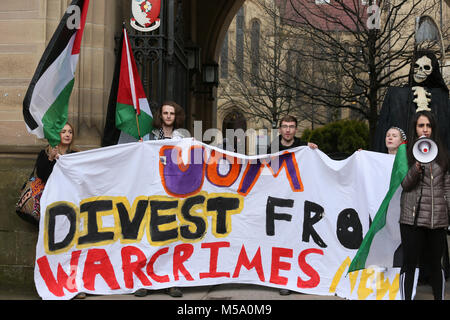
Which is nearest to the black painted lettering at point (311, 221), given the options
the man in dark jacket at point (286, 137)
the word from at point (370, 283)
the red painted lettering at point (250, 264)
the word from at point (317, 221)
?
the word from at point (317, 221)

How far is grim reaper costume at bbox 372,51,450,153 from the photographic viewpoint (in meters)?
5.82

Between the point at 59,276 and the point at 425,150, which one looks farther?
the point at 59,276

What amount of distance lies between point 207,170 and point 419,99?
2.49m

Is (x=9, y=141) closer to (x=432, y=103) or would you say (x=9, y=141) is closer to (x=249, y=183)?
(x=249, y=183)

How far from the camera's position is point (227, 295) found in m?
5.08

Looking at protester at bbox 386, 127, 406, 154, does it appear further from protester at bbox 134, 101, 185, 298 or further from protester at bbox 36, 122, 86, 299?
protester at bbox 36, 122, 86, 299

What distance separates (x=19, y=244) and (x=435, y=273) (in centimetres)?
413

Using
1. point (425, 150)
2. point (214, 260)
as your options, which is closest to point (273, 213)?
point (214, 260)

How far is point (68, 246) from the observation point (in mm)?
5250

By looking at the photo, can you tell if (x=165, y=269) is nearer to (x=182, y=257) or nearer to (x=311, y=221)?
(x=182, y=257)

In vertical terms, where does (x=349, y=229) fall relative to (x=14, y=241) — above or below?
above

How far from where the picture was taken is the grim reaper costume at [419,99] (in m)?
5.82

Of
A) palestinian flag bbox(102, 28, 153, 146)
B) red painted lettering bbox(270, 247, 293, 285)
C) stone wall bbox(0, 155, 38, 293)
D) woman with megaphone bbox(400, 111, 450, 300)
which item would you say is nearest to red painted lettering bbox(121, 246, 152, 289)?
stone wall bbox(0, 155, 38, 293)

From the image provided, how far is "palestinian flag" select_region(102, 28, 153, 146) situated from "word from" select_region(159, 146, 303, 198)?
0.69 metres
